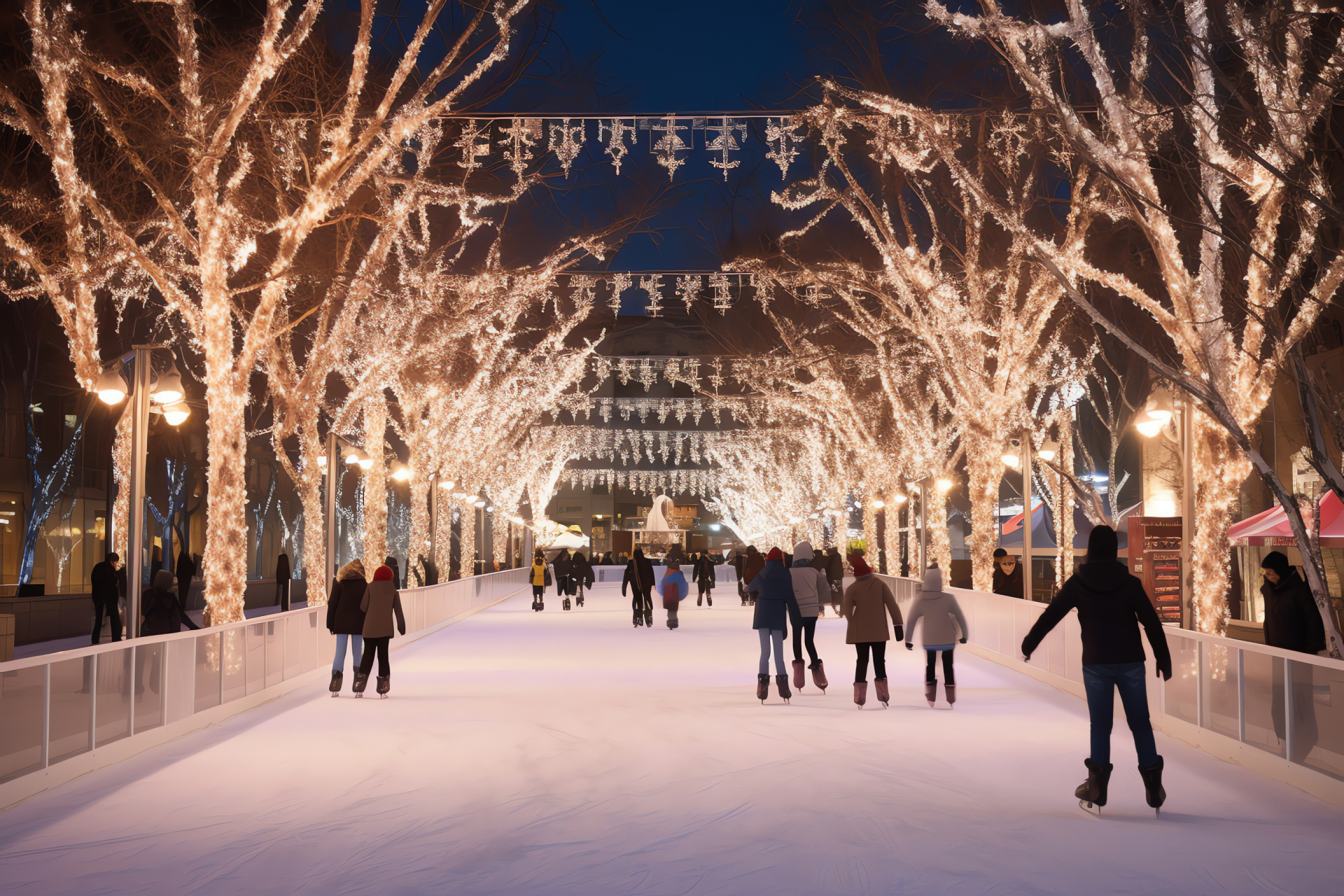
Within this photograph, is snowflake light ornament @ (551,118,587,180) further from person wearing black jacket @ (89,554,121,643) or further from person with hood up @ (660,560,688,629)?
person with hood up @ (660,560,688,629)

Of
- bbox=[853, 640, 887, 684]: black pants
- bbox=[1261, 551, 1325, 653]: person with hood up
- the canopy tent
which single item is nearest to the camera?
bbox=[1261, 551, 1325, 653]: person with hood up

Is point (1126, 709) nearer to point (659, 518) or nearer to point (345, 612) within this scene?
point (345, 612)

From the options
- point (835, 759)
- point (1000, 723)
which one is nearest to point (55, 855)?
point (835, 759)

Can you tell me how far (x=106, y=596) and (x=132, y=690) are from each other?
9.16 meters

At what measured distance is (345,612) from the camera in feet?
47.2

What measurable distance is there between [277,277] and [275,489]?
42964 mm

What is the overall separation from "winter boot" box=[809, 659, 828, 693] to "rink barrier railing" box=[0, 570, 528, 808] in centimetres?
584

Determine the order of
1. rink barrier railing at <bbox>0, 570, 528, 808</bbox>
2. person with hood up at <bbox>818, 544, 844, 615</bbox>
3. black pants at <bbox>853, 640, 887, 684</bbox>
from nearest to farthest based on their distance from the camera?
rink barrier railing at <bbox>0, 570, 528, 808</bbox> < black pants at <bbox>853, 640, 887, 684</bbox> < person with hood up at <bbox>818, 544, 844, 615</bbox>

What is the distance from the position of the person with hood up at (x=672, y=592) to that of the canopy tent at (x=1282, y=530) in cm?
1039

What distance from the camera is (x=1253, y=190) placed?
1265 centimetres

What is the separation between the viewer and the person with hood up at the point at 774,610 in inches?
517

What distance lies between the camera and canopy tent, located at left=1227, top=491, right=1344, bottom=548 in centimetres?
1889

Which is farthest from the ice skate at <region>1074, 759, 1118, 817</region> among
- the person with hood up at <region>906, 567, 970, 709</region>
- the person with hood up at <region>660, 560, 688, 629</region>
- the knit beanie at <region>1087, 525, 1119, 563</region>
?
the person with hood up at <region>660, 560, 688, 629</region>

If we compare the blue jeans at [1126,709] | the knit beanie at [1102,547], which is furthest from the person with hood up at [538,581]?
the blue jeans at [1126,709]
